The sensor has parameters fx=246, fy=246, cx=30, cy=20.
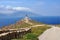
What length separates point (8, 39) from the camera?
55.9 ft

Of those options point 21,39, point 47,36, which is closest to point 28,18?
point 47,36

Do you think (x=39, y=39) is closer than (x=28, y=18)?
Yes

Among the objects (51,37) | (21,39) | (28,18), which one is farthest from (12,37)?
(28,18)

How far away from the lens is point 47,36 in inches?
854

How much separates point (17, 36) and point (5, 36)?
4005mm

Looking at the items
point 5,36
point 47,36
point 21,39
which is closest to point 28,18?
point 47,36

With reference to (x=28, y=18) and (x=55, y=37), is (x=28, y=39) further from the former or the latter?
(x=28, y=18)

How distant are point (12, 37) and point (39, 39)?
2713 millimetres

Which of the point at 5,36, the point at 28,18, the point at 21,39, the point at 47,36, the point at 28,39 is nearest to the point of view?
the point at 5,36

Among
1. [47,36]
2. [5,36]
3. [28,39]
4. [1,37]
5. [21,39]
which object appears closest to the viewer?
[1,37]

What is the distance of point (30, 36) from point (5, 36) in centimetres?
274

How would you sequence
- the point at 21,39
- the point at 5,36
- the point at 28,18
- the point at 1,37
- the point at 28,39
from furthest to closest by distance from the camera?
the point at 28,18, the point at 21,39, the point at 28,39, the point at 5,36, the point at 1,37

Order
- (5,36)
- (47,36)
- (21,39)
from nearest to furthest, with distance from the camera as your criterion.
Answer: (5,36)
(21,39)
(47,36)

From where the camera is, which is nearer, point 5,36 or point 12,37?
point 5,36
